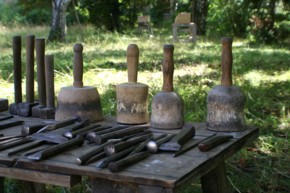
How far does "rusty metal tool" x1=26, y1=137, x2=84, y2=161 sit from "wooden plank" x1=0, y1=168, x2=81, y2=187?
2.1 inches

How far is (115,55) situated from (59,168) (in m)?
7.74

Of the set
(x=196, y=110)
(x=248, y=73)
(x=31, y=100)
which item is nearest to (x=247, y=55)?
(x=248, y=73)

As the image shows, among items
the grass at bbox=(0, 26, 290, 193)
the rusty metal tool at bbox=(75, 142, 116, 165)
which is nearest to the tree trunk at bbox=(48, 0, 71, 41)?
the grass at bbox=(0, 26, 290, 193)

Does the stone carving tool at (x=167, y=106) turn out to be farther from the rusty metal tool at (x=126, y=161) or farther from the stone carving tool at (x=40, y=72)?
the stone carving tool at (x=40, y=72)

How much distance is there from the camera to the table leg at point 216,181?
2.37 metres

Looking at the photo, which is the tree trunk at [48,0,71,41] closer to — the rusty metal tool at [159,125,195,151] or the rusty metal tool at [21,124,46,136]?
the rusty metal tool at [21,124,46,136]

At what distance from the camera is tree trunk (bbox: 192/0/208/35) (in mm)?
17777

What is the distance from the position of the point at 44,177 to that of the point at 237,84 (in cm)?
487

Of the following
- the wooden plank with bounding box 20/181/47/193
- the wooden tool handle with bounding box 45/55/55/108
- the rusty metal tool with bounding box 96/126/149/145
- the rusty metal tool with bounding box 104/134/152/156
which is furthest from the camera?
the wooden plank with bounding box 20/181/47/193

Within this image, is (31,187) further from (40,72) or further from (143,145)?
(143,145)

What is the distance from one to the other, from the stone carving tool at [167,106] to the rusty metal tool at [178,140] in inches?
5.3

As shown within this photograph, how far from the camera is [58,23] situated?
1359 cm

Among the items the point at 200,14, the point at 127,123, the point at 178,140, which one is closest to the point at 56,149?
the point at 178,140

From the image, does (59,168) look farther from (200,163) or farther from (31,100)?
(31,100)
